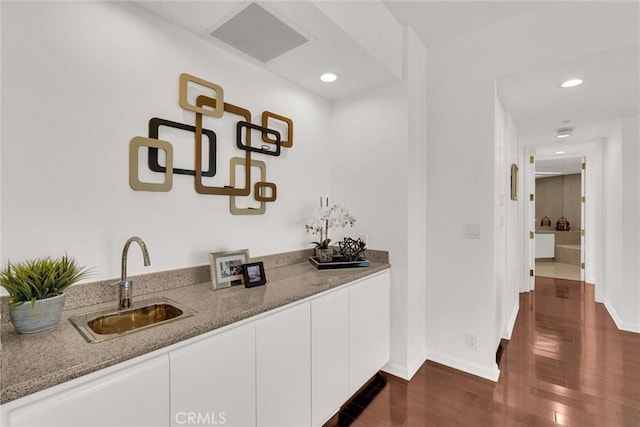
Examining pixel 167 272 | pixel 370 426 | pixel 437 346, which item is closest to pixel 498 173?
pixel 437 346

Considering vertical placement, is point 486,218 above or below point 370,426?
above

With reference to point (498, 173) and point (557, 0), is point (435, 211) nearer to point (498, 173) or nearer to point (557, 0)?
point (498, 173)

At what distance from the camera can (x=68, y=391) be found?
2.78 ft

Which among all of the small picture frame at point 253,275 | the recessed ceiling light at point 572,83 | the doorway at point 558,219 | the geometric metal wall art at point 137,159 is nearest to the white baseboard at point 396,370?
the small picture frame at point 253,275

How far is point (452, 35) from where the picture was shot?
244 centimetres

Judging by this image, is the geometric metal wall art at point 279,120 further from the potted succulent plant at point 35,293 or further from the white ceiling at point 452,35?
the potted succulent plant at point 35,293

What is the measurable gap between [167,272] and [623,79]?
3.46 metres

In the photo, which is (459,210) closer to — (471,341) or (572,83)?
(471,341)

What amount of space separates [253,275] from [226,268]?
0.16 meters

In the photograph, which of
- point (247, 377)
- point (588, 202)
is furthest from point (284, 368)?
point (588, 202)

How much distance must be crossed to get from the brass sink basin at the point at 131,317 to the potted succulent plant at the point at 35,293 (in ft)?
0.37

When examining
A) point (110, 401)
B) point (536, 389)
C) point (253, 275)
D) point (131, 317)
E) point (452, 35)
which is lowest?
point (536, 389)

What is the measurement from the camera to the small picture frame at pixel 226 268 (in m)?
1.68

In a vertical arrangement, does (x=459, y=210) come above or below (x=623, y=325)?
above
